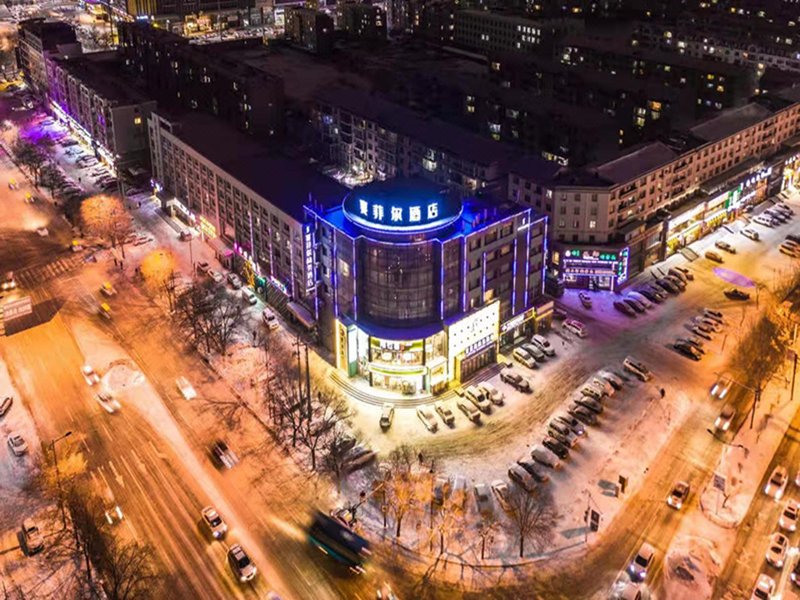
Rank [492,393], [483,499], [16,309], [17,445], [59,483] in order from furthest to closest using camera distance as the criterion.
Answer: [16,309] → [492,393] → [17,445] → [59,483] → [483,499]

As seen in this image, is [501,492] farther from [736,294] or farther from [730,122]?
[730,122]

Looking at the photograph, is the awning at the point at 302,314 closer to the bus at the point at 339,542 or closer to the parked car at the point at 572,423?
the bus at the point at 339,542

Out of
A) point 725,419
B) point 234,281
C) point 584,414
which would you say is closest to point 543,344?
point 584,414

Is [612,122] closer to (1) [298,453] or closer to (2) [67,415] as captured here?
(1) [298,453]

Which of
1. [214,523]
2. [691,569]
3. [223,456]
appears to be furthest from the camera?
[223,456]

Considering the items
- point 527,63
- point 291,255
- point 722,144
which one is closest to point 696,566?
point 291,255

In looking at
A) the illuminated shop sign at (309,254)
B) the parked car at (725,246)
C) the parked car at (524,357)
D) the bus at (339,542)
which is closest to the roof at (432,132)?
the parked car at (524,357)
